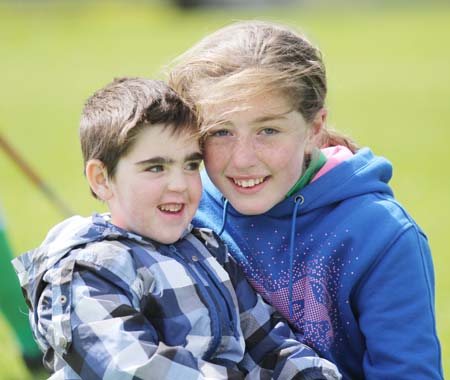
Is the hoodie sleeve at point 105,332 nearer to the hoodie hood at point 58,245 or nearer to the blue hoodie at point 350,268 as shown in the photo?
the hoodie hood at point 58,245

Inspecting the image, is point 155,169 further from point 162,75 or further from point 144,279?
point 162,75

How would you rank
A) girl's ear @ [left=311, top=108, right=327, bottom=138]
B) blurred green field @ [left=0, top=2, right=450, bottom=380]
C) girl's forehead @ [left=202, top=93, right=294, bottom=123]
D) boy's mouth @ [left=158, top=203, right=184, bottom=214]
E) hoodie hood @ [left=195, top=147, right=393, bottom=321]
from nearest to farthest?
boy's mouth @ [left=158, top=203, right=184, bottom=214], girl's forehead @ [left=202, top=93, right=294, bottom=123], hoodie hood @ [left=195, top=147, right=393, bottom=321], girl's ear @ [left=311, top=108, right=327, bottom=138], blurred green field @ [left=0, top=2, right=450, bottom=380]

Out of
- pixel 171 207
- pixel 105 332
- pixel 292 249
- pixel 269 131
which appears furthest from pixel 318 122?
pixel 105 332

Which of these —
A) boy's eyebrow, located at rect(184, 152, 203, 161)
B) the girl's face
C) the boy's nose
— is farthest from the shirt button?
the girl's face

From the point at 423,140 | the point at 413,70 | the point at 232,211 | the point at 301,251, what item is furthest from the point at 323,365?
the point at 413,70

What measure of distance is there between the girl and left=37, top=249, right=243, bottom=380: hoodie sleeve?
56 cm

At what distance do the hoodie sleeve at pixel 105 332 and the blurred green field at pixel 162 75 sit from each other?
3.39 ft

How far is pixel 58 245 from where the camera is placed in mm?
2924

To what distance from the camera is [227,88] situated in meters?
3.15

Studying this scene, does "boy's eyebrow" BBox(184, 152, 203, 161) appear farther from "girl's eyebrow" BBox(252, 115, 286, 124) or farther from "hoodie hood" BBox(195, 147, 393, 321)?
"hoodie hood" BBox(195, 147, 393, 321)

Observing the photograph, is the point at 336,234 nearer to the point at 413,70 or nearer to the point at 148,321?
the point at 148,321

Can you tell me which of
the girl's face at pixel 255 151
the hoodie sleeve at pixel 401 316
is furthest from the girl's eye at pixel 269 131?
the hoodie sleeve at pixel 401 316

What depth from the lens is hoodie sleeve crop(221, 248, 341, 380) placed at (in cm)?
304

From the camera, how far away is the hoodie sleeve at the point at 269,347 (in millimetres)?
3041
